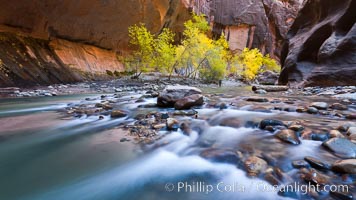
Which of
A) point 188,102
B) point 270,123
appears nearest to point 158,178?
point 270,123

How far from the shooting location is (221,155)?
2.03 m

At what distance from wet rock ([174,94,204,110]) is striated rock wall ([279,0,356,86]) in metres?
7.03

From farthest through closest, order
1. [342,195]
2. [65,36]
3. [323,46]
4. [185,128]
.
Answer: [65,36]
[323,46]
[185,128]
[342,195]

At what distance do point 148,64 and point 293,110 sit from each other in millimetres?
13365

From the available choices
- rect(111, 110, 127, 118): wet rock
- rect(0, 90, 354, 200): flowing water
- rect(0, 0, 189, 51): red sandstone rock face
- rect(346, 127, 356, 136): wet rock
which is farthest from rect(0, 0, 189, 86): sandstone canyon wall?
rect(346, 127, 356, 136): wet rock

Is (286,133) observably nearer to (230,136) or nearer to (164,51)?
(230,136)

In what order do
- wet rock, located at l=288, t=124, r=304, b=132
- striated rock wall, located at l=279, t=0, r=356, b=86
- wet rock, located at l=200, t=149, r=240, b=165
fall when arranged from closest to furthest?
wet rock, located at l=200, t=149, r=240, b=165, wet rock, located at l=288, t=124, r=304, b=132, striated rock wall, located at l=279, t=0, r=356, b=86

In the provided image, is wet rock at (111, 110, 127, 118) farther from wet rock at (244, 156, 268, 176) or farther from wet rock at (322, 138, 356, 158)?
wet rock at (322, 138, 356, 158)

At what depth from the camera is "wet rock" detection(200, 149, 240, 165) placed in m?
1.94

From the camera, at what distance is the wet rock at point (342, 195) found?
1.32 m

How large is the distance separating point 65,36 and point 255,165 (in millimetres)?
13841

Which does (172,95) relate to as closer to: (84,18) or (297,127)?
(297,127)

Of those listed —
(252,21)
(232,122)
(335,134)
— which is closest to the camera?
(335,134)

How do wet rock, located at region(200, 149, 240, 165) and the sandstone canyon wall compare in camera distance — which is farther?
the sandstone canyon wall
